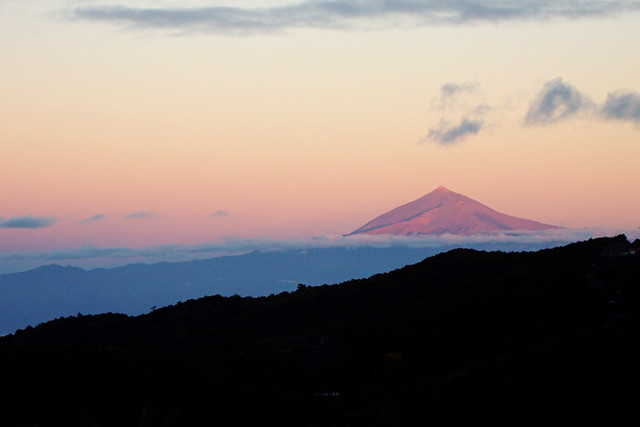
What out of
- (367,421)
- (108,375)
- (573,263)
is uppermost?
(573,263)

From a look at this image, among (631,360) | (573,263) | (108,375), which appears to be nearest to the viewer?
(631,360)

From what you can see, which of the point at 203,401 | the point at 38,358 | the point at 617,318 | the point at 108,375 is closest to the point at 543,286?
the point at 617,318

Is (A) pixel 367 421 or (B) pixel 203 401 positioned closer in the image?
(A) pixel 367 421

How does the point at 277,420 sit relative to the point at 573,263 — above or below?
below

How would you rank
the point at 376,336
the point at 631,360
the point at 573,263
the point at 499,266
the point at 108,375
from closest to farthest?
1. the point at 631,360
2. the point at 108,375
3. the point at 376,336
4. the point at 573,263
5. the point at 499,266

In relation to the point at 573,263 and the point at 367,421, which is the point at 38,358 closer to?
the point at 367,421

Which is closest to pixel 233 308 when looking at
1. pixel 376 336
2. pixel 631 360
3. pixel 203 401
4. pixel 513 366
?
pixel 376 336
